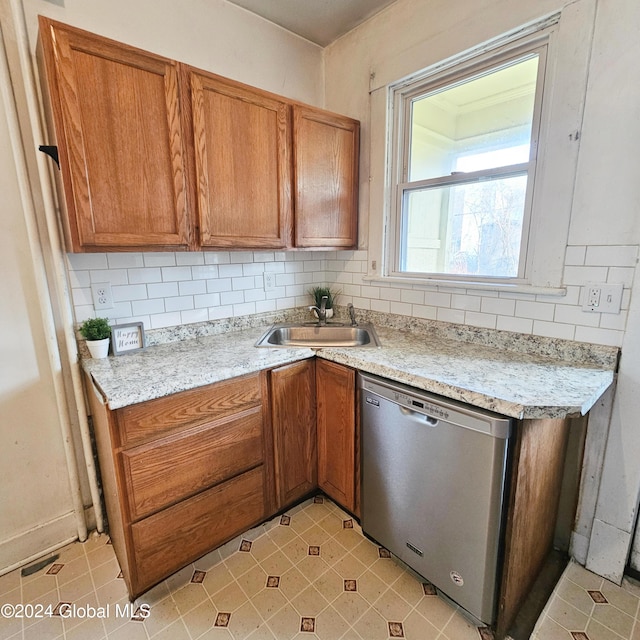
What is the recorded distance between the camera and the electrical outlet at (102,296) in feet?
5.31

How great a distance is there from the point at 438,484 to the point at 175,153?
1690 mm

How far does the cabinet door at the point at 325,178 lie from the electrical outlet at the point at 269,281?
38 centimetres

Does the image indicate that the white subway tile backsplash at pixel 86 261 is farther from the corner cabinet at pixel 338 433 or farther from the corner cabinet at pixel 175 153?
the corner cabinet at pixel 338 433

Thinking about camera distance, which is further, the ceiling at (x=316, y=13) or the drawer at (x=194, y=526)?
the ceiling at (x=316, y=13)

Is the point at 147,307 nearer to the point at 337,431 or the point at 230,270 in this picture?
the point at 230,270

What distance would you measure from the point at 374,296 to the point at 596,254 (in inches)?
45.0

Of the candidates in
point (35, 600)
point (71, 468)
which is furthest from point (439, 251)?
point (35, 600)

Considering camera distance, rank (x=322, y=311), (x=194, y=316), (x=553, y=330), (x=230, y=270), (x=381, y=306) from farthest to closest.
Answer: (x=322, y=311), (x=381, y=306), (x=230, y=270), (x=194, y=316), (x=553, y=330)

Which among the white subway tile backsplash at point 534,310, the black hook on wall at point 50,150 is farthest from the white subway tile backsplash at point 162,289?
the white subway tile backsplash at point 534,310

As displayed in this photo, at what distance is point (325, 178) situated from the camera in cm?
200

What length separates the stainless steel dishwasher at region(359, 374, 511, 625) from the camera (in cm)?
115

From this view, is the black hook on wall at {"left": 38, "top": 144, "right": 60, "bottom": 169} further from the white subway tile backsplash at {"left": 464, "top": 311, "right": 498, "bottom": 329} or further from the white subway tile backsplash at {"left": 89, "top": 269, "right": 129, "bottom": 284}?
the white subway tile backsplash at {"left": 464, "top": 311, "right": 498, "bottom": 329}

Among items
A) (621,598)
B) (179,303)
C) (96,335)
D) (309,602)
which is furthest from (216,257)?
(621,598)

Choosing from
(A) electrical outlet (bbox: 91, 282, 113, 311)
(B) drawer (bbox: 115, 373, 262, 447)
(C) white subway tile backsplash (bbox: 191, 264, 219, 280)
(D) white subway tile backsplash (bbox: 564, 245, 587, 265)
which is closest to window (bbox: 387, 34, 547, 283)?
(D) white subway tile backsplash (bbox: 564, 245, 587, 265)
